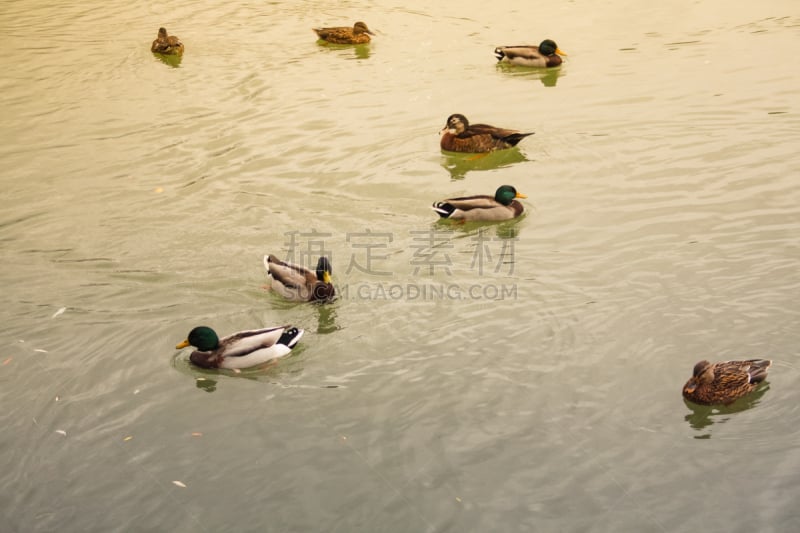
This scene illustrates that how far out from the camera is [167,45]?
64.3 feet

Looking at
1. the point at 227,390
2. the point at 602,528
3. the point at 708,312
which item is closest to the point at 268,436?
the point at 227,390

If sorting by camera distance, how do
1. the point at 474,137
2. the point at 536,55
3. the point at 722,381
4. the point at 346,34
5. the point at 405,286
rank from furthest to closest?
1. the point at 346,34
2. the point at 536,55
3. the point at 474,137
4. the point at 405,286
5. the point at 722,381

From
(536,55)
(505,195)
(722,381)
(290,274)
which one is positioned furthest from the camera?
(536,55)

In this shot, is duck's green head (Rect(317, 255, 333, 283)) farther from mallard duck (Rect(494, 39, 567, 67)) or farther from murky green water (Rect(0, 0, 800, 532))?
mallard duck (Rect(494, 39, 567, 67))

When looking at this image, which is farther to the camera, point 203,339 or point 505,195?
point 505,195

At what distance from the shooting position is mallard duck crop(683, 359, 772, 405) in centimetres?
846

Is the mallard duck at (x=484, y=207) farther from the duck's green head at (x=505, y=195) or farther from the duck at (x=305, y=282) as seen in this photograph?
the duck at (x=305, y=282)

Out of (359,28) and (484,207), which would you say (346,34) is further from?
(484,207)

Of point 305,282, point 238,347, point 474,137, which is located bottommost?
point 238,347

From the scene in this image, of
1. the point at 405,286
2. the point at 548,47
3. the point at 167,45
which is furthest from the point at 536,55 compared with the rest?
the point at 405,286

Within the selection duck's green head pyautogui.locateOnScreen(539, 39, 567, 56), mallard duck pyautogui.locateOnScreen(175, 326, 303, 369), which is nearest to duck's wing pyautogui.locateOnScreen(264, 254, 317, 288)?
mallard duck pyautogui.locateOnScreen(175, 326, 303, 369)

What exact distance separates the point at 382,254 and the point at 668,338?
12.4 ft

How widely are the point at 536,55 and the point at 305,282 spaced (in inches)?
379

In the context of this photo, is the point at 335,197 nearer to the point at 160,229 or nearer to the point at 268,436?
the point at 160,229
